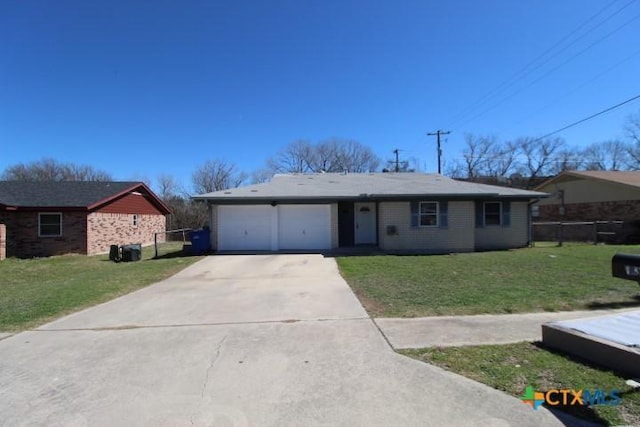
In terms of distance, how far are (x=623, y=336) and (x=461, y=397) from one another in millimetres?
2176

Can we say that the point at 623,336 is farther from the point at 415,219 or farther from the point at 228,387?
the point at 415,219

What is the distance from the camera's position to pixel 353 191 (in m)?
19.3

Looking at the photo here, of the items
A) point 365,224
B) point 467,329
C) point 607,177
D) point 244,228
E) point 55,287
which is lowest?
point 55,287

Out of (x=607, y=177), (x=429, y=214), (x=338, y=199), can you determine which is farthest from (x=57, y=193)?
(x=607, y=177)

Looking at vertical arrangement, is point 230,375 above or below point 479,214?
below

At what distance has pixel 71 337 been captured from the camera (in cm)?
581

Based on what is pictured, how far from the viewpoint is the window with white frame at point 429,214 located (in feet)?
59.2

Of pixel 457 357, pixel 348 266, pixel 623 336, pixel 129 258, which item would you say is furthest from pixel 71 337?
pixel 129 258

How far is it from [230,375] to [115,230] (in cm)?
2259

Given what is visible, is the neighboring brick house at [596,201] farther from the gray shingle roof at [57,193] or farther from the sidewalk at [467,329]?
the gray shingle roof at [57,193]

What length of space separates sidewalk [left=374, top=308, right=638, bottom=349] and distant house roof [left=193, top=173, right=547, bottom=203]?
10970mm

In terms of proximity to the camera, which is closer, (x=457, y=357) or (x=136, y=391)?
(x=136, y=391)

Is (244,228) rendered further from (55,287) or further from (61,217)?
(61,217)

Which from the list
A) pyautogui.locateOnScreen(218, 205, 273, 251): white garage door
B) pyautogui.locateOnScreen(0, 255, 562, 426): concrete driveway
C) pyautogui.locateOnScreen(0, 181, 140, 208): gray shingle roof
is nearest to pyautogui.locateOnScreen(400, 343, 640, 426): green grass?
pyautogui.locateOnScreen(0, 255, 562, 426): concrete driveway
